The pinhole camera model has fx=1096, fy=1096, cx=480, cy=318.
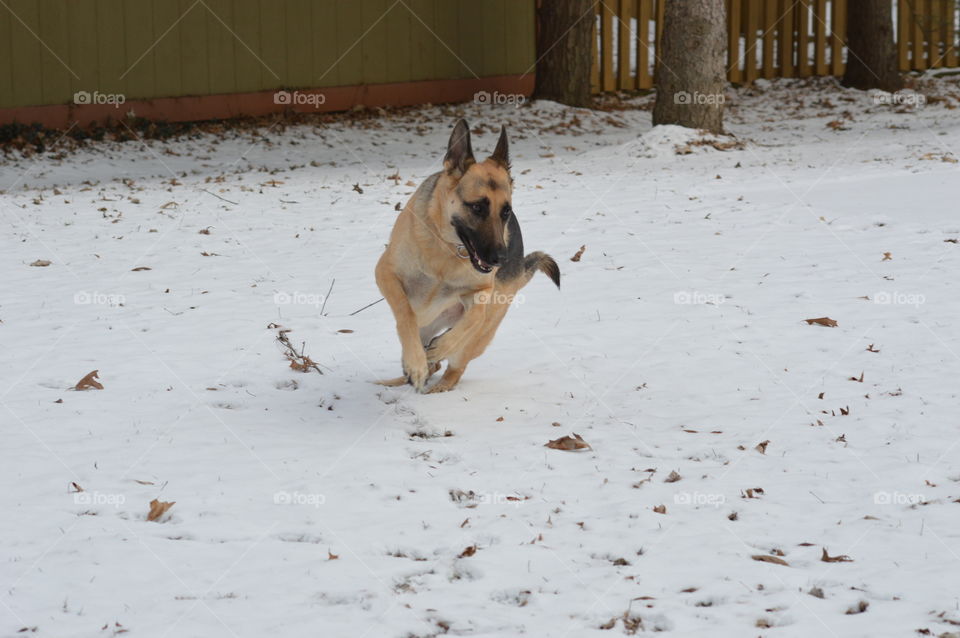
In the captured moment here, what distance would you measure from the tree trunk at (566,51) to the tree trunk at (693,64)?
3912 mm

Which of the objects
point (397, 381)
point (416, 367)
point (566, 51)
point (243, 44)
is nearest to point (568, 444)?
point (416, 367)

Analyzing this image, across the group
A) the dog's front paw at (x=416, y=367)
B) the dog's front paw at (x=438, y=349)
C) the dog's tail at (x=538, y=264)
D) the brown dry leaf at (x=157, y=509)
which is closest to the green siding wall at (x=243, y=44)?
the dog's tail at (x=538, y=264)

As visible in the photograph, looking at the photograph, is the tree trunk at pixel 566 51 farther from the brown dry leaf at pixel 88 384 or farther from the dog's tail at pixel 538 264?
the brown dry leaf at pixel 88 384

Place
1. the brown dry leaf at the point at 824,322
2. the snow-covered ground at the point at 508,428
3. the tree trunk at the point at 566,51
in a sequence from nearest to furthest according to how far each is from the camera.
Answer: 1. the snow-covered ground at the point at 508,428
2. the brown dry leaf at the point at 824,322
3. the tree trunk at the point at 566,51

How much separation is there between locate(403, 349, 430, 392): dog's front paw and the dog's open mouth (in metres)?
0.54

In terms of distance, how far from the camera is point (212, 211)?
10727 millimetres

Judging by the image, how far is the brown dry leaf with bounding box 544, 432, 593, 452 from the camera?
511cm

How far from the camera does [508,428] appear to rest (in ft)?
17.8

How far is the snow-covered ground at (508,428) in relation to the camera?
12.0 ft

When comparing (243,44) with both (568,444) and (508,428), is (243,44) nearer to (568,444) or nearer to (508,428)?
(508,428)

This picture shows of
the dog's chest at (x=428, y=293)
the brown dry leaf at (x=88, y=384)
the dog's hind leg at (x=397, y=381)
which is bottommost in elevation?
the dog's hind leg at (x=397, y=381)

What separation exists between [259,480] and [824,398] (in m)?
2.90

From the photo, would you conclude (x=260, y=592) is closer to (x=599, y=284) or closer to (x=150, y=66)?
(x=599, y=284)

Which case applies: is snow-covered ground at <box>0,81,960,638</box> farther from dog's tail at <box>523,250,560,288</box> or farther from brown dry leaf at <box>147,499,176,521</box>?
dog's tail at <box>523,250,560,288</box>
